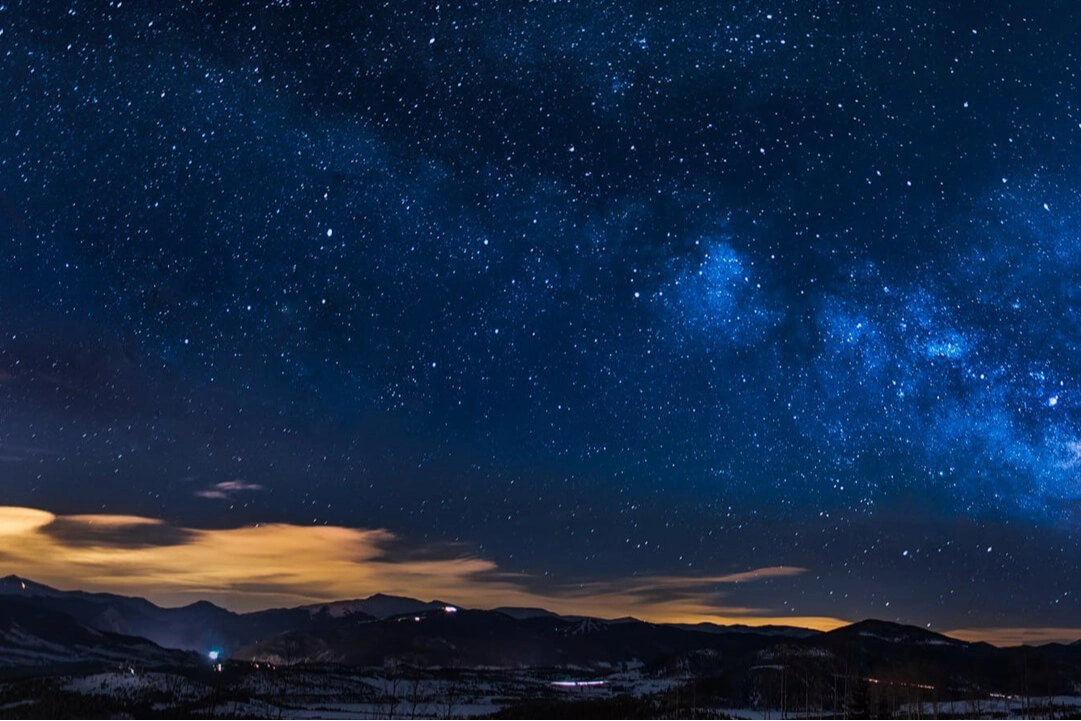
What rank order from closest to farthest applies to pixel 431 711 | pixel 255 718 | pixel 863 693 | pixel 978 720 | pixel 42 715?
1. pixel 863 693
2. pixel 42 715
3. pixel 255 718
4. pixel 978 720
5. pixel 431 711

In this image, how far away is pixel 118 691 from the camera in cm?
17350

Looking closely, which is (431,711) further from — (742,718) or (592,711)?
(742,718)

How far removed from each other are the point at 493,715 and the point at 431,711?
2139 cm

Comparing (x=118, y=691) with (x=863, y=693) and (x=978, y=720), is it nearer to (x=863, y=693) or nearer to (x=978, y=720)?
(x=863, y=693)

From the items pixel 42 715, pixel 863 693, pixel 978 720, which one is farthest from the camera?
pixel 978 720

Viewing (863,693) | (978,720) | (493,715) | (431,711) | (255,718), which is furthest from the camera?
(431,711)

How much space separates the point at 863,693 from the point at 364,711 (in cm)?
12048

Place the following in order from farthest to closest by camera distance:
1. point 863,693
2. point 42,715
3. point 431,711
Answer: point 431,711 < point 42,715 < point 863,693

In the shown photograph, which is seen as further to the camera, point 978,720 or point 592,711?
point 592,711

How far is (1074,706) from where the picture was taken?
194625 millimetres

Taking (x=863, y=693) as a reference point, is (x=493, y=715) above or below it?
below

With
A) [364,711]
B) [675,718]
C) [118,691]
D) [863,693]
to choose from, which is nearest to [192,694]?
[118,691]

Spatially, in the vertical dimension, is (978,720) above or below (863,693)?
below

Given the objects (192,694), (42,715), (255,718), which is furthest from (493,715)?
(42,715)
